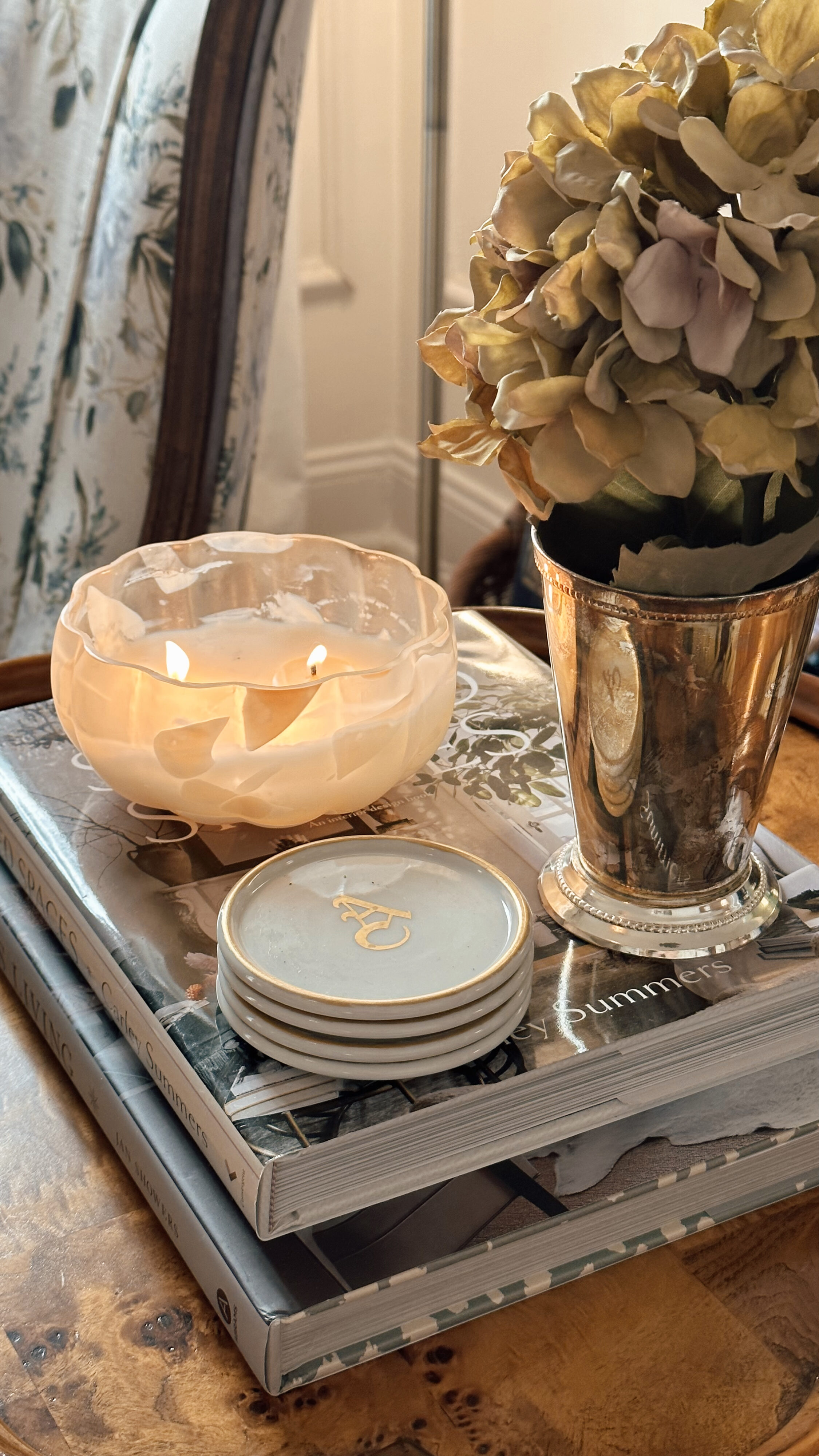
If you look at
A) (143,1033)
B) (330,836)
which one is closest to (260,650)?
(330,836)

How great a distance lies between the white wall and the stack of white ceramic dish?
123 cm

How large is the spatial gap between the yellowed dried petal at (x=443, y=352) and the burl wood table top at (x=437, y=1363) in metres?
0.33

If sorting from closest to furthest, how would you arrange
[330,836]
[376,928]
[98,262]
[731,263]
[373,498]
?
[731,263] → [376,928] → [330,836] → [98,262] → [373,498]

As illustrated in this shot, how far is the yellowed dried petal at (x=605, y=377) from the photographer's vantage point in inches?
16.0

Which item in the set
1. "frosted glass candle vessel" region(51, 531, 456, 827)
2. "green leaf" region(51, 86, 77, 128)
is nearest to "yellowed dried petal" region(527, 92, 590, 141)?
"frosted glass candle vessel" region(51, 531, 456, 827)

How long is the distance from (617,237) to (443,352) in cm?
11

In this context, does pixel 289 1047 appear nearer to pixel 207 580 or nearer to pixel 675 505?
pixel 675 505

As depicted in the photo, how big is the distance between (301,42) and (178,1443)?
1037 mm

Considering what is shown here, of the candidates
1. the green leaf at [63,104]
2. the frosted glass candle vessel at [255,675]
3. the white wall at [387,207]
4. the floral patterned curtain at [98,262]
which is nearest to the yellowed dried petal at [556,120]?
the frosted glass candle vessel at [255,675]

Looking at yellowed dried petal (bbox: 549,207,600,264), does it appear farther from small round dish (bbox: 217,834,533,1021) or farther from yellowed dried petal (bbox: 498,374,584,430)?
small round dish (bbox: 217,834,533,1021)

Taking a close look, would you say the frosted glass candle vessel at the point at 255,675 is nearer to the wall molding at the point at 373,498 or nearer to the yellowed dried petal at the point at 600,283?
the yellowed dried petal at the point at 600,283

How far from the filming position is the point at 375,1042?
17.9 inches

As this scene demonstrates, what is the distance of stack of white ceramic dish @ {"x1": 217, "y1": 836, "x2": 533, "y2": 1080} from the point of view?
1.48 feet

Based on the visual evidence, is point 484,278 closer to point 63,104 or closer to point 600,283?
point 600,283
